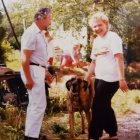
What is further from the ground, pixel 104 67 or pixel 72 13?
pixel 72 13

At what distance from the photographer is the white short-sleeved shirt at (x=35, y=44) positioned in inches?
202

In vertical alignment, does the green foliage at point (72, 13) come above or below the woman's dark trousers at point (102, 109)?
above

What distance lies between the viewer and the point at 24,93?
8.48 meters

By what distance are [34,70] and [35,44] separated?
1.05ft

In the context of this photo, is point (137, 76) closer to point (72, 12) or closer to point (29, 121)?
point (72, 12)

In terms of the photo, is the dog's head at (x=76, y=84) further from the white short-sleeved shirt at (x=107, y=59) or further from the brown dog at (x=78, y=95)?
the white short-sleeved shirt at (x=107, y=59)

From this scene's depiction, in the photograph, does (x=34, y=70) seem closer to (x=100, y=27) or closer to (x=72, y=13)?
(x=100, y=27)

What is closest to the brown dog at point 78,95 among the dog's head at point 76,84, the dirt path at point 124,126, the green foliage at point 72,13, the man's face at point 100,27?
the dog's head at point 76,84

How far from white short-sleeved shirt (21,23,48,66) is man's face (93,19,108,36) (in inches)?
28.5

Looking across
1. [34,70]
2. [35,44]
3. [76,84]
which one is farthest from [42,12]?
[76,84]

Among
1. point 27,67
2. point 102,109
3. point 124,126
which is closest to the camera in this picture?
point 27,67

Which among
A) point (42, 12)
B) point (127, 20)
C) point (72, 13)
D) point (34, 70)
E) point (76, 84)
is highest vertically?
point (72, 13)

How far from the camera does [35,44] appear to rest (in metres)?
5.18

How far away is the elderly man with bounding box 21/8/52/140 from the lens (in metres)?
5.11
